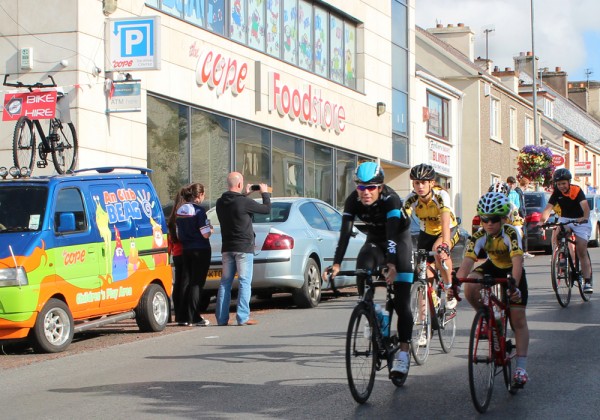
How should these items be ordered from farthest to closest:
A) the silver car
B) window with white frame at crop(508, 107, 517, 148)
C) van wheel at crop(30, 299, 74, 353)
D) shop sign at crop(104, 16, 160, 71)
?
window with white frame at crop(508, 107, 517, 148) < shop sign at crop(104, 16, 160, 71) < the silver car < van wheel at crop(30, 299, 74, 353)

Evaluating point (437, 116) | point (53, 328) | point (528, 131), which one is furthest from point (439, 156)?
point (53, 328)

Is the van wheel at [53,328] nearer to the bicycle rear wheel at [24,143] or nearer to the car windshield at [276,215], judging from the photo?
the car windshield at [276,215]

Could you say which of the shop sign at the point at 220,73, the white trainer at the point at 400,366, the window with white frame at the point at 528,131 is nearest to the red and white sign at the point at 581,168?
the window with white frame at the point at 528,131

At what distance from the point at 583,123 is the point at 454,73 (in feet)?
101

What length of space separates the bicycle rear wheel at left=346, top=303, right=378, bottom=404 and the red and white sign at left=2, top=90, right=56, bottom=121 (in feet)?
34.2

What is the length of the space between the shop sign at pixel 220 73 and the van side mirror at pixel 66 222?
35.3ft

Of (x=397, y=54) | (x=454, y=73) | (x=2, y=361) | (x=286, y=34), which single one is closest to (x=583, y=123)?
(x=454, y=73)

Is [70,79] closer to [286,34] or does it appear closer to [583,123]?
[286,34]

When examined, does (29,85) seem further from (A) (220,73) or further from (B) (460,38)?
(B) (460,38)

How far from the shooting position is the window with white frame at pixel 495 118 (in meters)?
42.9

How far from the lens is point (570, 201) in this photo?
1377cm

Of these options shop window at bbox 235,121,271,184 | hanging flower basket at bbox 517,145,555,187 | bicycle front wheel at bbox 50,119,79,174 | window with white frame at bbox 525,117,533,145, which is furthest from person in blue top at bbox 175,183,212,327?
window with white frame at bbox 525,117,533,145

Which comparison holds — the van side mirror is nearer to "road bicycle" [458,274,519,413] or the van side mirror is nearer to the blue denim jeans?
the blue denim jeans

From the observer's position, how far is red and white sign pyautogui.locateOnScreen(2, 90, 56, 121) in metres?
16.5
